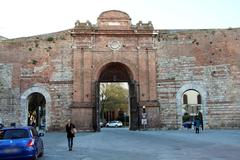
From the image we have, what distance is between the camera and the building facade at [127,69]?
27500 mm

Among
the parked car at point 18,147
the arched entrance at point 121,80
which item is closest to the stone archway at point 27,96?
the arched entrance at point 121,80

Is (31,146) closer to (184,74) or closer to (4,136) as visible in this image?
(4,136)

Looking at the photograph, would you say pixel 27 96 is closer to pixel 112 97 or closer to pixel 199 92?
pixel 199 92

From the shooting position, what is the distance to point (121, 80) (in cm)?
3091

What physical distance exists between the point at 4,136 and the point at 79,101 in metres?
16.4

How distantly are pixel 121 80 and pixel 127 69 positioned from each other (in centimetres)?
234

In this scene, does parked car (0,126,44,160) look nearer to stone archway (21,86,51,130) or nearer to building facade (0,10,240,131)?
building facade (0,10,240,131)

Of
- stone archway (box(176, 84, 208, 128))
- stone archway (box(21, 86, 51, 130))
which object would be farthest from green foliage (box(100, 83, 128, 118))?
stone archway (box(176, 84, 208, 128))

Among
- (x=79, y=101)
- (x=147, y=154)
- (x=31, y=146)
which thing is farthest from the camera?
(x=79, y=101)

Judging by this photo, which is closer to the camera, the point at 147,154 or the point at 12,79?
the point at 147,154

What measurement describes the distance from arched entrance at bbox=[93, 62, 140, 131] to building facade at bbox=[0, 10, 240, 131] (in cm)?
8

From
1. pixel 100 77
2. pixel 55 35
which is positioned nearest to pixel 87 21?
pixel 55 35

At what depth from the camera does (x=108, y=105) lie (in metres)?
61.2

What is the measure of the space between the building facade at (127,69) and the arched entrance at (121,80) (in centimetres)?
8
